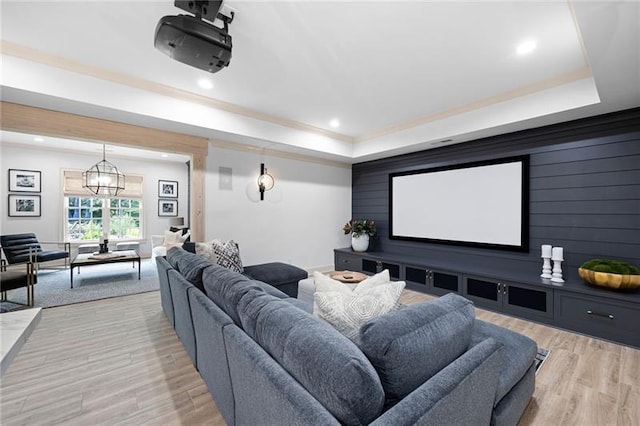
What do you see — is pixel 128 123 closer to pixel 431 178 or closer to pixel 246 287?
pixel 246 287

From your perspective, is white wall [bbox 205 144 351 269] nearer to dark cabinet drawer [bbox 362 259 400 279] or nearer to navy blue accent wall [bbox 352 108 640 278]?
dark cabinet drawer [bbox 362 259 400 279]

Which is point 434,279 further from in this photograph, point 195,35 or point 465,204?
point 195,35

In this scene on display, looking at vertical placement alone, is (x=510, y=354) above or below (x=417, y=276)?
above

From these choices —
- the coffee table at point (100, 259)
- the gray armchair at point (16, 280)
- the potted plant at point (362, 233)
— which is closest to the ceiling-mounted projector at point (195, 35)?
the gray armchair at point (16, 280)

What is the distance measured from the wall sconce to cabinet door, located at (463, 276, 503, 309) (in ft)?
11.2

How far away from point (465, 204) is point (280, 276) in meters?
3.03

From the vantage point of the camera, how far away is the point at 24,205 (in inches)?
233

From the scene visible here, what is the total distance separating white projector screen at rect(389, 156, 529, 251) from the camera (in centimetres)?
374

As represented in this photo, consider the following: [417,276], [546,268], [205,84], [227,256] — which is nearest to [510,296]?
[546,268]

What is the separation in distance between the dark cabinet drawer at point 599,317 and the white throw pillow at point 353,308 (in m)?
2.79

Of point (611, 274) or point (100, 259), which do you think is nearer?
point (611, 274)

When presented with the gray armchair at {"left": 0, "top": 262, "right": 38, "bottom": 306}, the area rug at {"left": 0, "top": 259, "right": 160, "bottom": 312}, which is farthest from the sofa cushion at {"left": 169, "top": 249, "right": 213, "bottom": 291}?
the area rug at {"left": 0, "top": 259, "right": 160, "bottom": 312}

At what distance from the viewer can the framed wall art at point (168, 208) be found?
7.81m

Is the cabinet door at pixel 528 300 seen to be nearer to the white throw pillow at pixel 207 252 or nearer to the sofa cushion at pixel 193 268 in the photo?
the sofa cushion at pixel 193 268
